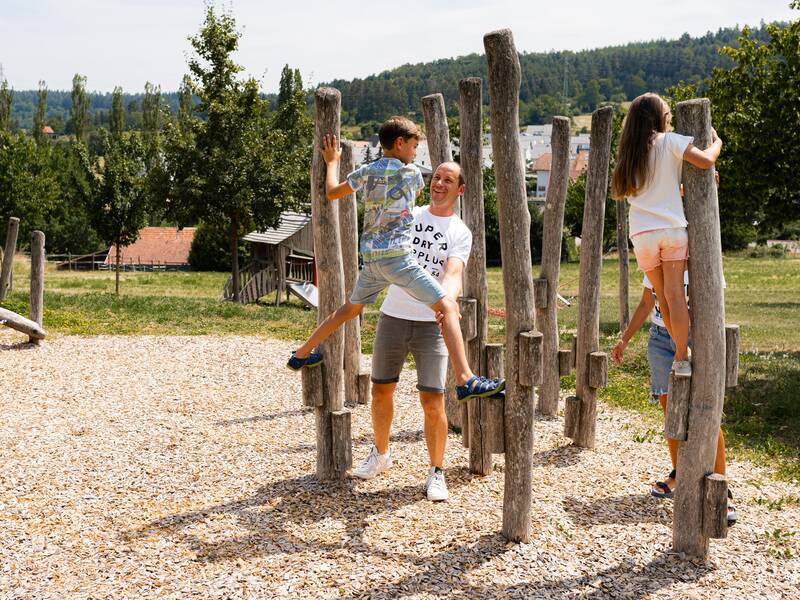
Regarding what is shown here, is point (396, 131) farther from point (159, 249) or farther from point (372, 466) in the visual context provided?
point (159, 249)

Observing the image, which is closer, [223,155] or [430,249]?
[430,249]

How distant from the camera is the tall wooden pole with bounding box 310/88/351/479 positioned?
6.03 metres

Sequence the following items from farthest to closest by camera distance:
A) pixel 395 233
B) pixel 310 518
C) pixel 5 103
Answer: pixel 5 103, pixel 310 518, pixel 395 233

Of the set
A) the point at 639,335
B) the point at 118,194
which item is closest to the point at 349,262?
the point at 639,335

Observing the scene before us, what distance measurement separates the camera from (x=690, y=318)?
505cm

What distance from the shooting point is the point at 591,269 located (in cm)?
766

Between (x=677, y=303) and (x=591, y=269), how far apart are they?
2603 mm

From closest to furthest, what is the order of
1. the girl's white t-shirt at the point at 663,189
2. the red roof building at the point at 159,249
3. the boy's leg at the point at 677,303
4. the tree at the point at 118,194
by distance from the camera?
1. the girl's white t-shirt at the point at 663,189
2. the boy's leg at the point at 677,303
3. the tree at the point at 118,194
4. the red roof building at the point at 159,249

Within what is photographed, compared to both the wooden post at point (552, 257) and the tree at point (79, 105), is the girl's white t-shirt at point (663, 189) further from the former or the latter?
the tree at point (79, 105)

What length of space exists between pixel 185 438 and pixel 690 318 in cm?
459

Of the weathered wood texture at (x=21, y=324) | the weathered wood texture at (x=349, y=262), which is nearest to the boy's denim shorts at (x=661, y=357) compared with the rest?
the weathered wood texture at (x=349, y=262)

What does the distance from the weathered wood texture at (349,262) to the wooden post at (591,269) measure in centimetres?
221

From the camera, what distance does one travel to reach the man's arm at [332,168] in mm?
5656

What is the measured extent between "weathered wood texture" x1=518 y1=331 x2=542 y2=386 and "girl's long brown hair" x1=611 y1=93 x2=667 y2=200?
0.96 meters
